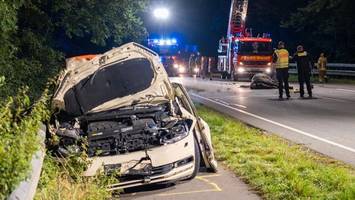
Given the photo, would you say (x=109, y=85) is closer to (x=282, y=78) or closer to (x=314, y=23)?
(x=282, y=78)

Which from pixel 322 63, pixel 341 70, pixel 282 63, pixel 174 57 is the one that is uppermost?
pixel 174 57

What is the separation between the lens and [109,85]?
26.7 feet

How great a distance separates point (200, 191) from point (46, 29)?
40.4 ft

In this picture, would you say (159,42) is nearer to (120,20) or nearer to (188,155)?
(120,20)

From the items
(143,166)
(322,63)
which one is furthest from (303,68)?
(143,166)

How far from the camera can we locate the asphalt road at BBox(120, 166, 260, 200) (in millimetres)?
6719

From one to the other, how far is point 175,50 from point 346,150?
33488 mm

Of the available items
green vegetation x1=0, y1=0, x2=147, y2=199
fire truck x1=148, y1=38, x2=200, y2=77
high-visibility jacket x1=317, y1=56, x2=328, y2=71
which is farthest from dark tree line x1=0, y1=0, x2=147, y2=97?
fire truck x1=148, y1=38, x2=200, y2=77

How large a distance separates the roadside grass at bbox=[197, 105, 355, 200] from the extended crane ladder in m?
23.1

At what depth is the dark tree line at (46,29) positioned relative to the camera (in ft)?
48.0

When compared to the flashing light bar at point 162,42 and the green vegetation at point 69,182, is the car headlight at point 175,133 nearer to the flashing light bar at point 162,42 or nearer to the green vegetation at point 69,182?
the green vegetation at point 69,182

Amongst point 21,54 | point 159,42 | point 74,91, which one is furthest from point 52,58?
point 159,42

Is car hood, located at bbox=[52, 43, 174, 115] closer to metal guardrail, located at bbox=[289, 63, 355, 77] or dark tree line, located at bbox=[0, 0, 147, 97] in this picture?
dark tree line, located at bbox=[0, 0, 147, 97]

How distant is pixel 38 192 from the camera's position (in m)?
5.48
